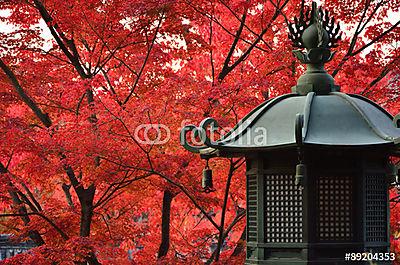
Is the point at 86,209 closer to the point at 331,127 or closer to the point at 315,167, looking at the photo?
the point at 315,167

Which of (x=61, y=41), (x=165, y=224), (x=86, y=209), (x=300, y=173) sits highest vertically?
(x=61, y=41)

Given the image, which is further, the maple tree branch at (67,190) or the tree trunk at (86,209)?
the maple tree branch at (67,190)

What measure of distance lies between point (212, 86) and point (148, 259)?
384 cm

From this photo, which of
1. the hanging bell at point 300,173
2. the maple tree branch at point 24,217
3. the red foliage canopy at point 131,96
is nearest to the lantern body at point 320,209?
the hanging bell at point 300,173

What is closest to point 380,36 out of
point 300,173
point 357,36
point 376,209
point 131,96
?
point 357,36

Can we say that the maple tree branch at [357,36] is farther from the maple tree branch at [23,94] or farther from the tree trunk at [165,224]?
the maple tree branch at [23,94]

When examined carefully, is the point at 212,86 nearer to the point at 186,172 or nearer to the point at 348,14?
the point at 186,172

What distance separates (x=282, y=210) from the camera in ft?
22.8

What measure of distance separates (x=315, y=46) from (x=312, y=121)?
909 mm

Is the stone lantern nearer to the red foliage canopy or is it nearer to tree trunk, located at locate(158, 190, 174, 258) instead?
the red foliage canopy

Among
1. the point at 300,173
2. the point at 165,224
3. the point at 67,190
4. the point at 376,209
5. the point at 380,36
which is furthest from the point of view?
the point at 67,190

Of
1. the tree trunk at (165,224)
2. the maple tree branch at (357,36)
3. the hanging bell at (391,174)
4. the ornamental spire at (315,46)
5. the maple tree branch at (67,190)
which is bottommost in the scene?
the tree trunk at (165,224)

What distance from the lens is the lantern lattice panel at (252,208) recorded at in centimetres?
723

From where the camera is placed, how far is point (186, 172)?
11805mm
